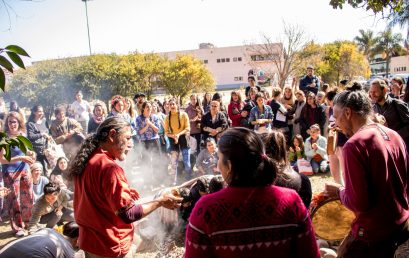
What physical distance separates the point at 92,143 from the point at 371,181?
1929 mm

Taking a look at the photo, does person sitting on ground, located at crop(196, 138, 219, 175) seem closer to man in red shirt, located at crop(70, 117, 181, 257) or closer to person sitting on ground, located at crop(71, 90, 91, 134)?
person sitting on ground, located at crop(71, 90, 91, 134)

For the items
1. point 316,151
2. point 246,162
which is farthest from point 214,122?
point 246,162

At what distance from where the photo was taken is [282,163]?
9.55 feet

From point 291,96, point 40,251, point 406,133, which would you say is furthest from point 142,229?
point 291,96

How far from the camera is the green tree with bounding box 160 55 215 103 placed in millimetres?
28109

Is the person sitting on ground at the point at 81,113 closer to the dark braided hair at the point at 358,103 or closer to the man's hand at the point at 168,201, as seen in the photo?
the man's hand at the point at 168,201

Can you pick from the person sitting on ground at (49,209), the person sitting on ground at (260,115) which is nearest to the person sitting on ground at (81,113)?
the person sitting on ground at (49,209)

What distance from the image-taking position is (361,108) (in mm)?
2363

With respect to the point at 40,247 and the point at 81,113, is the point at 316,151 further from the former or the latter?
the point at 40,247

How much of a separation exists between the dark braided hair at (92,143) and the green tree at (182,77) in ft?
82.4

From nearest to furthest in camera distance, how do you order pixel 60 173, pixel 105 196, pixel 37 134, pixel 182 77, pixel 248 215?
pixel 248 215
pixel 105 196
pixel 60 173
pixel 37 134
pixel 182 77

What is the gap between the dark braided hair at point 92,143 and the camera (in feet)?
7.98

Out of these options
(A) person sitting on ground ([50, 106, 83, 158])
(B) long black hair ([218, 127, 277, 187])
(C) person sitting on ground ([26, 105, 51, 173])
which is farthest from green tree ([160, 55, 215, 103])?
(B) long black hair ([218, 127, 277, 187])

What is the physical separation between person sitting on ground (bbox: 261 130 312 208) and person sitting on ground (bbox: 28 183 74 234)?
13.1ft
